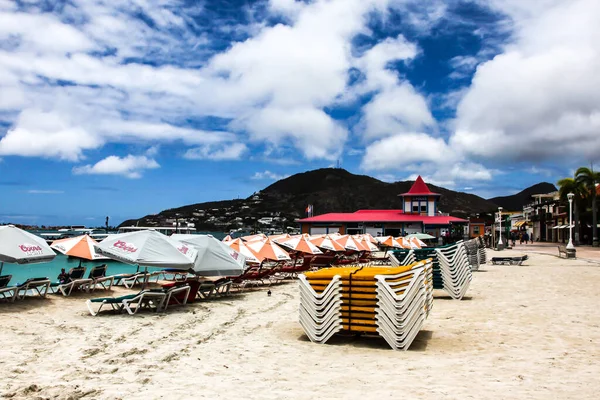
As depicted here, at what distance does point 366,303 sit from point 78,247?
9486 millimetres

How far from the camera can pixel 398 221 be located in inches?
2144

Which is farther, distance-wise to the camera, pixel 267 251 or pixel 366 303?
pixel 267 251

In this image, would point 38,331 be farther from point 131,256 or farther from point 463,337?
point 463,337

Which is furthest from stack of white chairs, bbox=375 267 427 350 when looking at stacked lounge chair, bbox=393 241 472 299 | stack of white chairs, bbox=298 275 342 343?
stacked lounge chair, bbox=393 241 472 299

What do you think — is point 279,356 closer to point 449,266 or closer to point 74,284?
point 449,266

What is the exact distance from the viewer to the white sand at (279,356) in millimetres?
5215

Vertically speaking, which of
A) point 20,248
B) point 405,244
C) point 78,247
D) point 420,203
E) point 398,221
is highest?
point 420,203

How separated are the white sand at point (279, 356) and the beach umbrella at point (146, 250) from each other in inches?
42.4

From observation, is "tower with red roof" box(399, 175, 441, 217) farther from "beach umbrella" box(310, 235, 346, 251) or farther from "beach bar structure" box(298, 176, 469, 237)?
"beach umbrella" box(310, 235, 346, 251)

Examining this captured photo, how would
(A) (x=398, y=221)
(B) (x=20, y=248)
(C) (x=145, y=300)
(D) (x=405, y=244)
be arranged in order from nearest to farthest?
1. (B) (x=20, y=248)
2. (C) (x=145, y=300)
3. (D) (x=405, y=244)
4. (A) (x=398, y=221)

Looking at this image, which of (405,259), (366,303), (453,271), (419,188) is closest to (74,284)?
(405,259)

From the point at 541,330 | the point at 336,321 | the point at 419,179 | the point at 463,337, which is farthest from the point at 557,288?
the point at 419,179

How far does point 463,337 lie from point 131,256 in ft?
21.4

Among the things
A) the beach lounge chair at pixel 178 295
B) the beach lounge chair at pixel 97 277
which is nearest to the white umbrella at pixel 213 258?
the beach lounge chair at pixel 178 295
